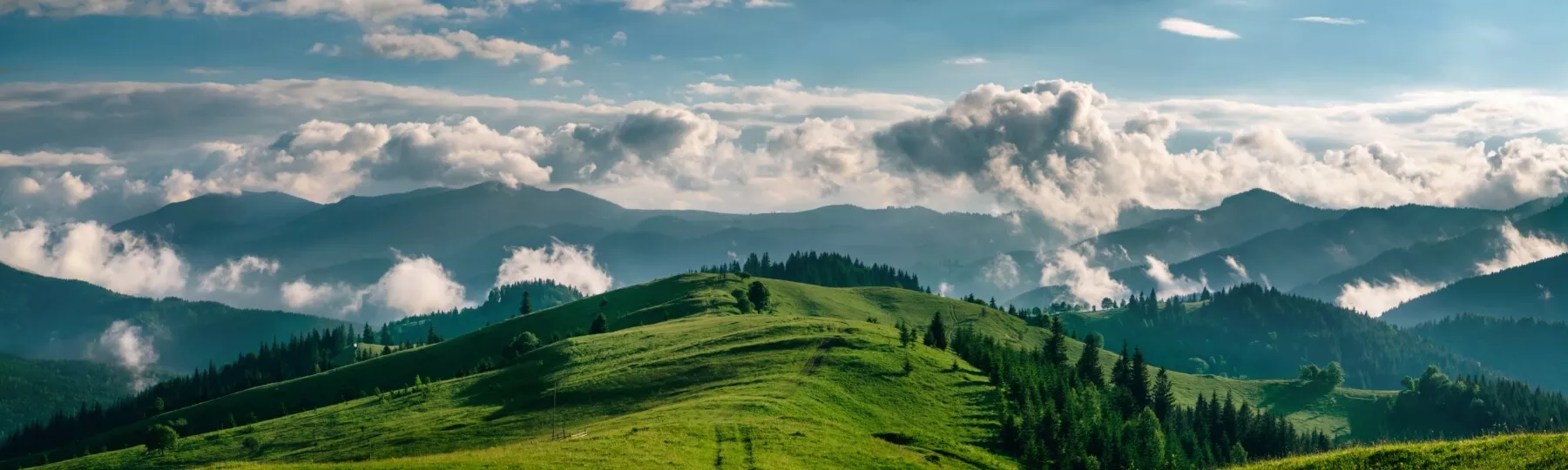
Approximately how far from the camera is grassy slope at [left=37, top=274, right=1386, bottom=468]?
3615 inches

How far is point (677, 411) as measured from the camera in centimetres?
11138

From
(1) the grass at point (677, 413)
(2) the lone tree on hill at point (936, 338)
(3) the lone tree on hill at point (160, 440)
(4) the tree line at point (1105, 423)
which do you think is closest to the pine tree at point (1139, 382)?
(4) the tree line at point (1105, 423)

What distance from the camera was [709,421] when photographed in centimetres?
10144

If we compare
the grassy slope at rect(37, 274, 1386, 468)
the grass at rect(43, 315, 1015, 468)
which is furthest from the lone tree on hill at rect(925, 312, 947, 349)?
the grass at rect(43, 315, 1015, 468)

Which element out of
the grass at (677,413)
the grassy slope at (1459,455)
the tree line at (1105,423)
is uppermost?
the grass at (677,413)

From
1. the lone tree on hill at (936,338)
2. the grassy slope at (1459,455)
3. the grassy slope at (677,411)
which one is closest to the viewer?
the grassy slope at (1459,455)

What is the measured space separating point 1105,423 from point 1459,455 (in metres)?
86.5

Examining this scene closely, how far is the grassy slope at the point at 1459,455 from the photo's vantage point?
50.8 m

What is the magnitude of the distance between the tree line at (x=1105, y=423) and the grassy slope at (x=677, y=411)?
17.7 feet

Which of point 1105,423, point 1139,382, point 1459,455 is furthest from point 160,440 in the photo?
point 1459,455

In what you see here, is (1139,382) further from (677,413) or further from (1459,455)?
(1459,455)

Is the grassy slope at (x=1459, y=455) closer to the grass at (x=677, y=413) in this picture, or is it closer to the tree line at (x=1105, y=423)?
the grass at (x=677, y=413)

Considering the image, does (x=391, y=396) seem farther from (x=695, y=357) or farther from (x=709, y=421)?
(x=709, y=421)

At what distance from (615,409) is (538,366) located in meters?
51.1
